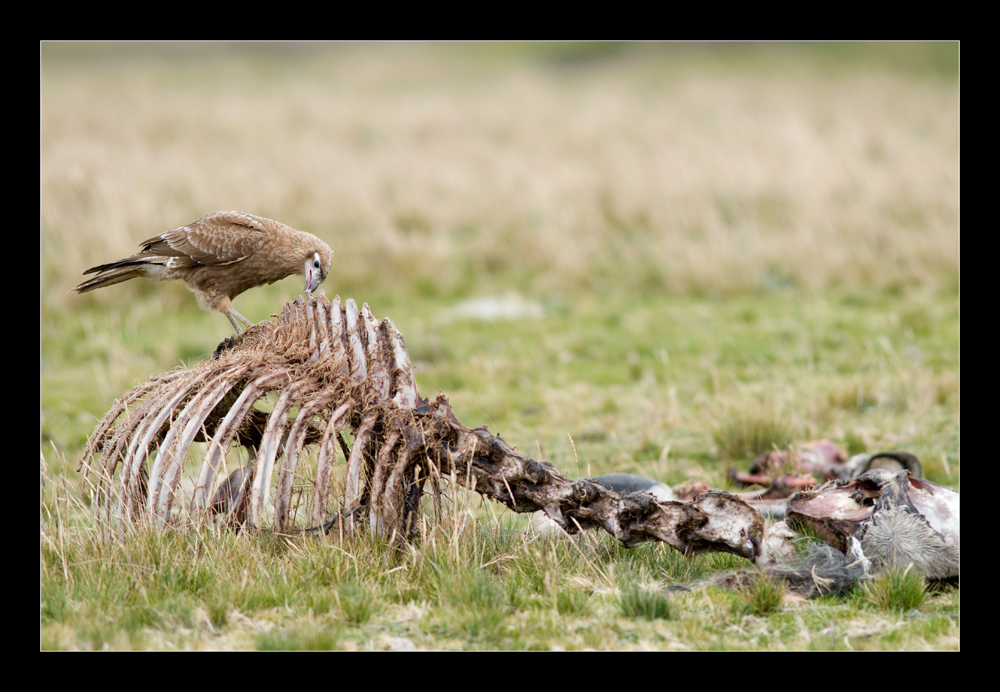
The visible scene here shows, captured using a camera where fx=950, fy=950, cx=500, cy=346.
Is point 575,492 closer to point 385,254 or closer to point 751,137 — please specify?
point 385,254

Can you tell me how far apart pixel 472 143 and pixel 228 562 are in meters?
20.1

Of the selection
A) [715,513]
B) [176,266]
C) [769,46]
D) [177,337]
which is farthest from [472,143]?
[769,46]

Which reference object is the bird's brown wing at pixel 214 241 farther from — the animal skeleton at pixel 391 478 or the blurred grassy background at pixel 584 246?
the animal skeleton at pixel 391 478

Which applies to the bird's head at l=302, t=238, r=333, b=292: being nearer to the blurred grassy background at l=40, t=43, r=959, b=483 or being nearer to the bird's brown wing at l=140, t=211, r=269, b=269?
the bird's brown wing at l=140, t=211, r=269, b=269

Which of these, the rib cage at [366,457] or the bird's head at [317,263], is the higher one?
the bird's head at [317,263]

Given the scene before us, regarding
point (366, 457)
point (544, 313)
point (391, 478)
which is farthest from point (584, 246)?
point (391, 478)

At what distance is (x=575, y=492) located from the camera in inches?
188

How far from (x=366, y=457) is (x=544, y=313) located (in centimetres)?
869

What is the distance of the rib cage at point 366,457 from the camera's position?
4699 mm

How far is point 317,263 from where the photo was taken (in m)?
6.48

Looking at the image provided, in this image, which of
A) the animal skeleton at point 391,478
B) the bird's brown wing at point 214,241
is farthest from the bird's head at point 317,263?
the animal skeleton at point 391,478

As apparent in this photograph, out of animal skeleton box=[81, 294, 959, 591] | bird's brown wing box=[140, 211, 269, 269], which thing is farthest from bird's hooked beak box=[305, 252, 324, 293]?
animal skeleton box=[81, 294, 959, 591]

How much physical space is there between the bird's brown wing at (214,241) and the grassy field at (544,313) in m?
1.76

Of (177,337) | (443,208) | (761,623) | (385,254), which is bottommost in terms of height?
(761,623)
